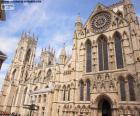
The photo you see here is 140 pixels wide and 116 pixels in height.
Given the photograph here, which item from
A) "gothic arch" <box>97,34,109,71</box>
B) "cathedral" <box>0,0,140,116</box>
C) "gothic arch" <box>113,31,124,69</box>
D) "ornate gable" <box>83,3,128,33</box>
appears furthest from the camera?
"ornate gable" <box>83,3,128,33</box>

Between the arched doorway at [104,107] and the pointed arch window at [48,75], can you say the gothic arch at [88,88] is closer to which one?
the arched doorway at [104,107]

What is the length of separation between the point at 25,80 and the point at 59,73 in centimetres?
3191

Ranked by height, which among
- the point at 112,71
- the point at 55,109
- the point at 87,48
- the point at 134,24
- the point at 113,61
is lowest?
the point at 55,109

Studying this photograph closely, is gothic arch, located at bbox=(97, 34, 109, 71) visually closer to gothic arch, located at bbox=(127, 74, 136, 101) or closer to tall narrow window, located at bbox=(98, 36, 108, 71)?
tall narrow window, located at bbox=(98, 36, 108, 71)

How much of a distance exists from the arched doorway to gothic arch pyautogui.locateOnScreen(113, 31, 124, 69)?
5.93 m

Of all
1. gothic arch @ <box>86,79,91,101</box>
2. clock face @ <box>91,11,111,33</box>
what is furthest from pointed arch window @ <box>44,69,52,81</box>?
clock face @ <box>91,11,111,33</box>

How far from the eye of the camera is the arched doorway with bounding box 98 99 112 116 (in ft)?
78.9

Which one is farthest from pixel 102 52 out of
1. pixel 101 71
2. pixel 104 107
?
pixel 104 107

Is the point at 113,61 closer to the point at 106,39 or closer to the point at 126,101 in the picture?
the point at 106,39

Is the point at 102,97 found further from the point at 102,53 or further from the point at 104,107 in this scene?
the point at 102,53

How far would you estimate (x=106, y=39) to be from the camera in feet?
91.5

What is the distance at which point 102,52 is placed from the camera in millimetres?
27719

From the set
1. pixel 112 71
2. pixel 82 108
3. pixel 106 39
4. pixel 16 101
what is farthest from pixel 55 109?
pixel 16 101

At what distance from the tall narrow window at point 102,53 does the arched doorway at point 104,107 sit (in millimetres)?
5386
